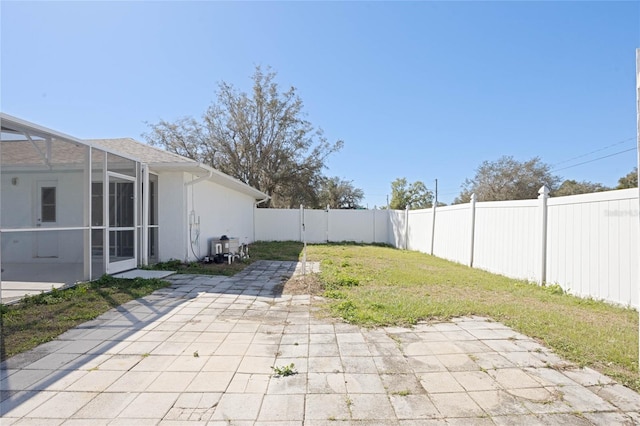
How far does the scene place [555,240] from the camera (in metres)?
5.64

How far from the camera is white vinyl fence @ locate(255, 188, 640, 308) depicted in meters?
4.39

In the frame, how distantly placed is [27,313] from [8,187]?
5568 mm

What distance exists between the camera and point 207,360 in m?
2.84

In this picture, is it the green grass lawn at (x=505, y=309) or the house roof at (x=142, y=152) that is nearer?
the green grass lawn at (x=505, y=309)

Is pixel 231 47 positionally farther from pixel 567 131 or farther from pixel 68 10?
pixel 567 131

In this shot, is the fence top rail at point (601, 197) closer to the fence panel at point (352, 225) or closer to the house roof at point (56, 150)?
the house roof at point (56, 150)

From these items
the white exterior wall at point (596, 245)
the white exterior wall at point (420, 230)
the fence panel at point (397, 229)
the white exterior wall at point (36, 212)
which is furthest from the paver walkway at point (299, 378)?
the fence panel at point (397, 229)

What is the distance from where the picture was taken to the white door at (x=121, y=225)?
21.7 ft

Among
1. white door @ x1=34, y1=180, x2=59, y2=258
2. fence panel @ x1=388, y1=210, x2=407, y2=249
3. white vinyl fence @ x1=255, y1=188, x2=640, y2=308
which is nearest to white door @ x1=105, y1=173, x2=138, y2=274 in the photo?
white door @ x1=34, y1=180, x2=59, y2=258

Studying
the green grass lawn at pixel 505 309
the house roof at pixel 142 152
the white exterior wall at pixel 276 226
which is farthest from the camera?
the white exterior wall at pixel 276 226

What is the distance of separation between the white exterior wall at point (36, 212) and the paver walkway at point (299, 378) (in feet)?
18.1

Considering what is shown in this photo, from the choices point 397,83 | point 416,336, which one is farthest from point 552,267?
point 397,83

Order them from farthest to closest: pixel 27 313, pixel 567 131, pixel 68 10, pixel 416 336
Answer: pixel 567 131 → pixel 68 10 → pixel 27 313 → pixel 416 336

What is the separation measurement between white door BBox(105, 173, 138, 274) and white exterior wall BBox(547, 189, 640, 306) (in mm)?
8640
